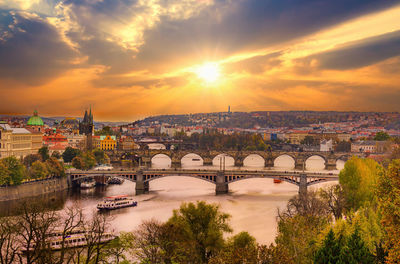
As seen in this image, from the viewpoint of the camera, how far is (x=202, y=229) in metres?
14.1

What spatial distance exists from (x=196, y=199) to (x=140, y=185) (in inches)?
219

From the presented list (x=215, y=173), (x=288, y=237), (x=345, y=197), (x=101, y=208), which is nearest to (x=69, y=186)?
(x=101, y=208)

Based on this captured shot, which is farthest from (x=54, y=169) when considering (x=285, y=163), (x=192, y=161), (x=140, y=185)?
(x=285, y=163)

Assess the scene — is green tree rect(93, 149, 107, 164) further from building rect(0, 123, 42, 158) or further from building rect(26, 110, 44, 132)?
building rect(26, 110, 44, 132)

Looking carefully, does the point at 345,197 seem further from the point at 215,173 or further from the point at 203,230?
the point at 215,173

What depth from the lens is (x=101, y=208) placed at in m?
25.5

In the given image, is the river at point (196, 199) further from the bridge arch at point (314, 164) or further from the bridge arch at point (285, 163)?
the bridge arch at point (285, 163)

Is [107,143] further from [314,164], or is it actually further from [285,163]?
[314,164]

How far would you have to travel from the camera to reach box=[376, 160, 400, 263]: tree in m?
8.35

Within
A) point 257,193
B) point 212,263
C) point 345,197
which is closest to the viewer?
point 212,263

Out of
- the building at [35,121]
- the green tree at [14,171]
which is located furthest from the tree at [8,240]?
the building at [35,121]

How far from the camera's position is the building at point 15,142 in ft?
125

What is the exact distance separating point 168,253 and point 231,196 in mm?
18076

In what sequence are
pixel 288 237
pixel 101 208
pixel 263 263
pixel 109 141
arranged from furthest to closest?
pixel 109 141
pixel 101 208
pixel 288 237
pixel 263 263
